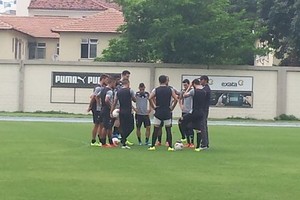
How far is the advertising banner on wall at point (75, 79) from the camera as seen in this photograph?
40.5 m

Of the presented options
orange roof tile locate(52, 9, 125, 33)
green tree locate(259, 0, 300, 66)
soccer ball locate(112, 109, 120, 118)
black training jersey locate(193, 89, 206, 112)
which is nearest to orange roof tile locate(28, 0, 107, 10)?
orange roof tile locate(52, 9, 125, 33)

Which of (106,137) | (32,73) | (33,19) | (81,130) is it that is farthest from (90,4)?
(106,137)

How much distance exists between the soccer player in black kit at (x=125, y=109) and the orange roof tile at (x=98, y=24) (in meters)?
33.8

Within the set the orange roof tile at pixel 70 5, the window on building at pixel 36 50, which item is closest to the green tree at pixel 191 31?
the window on building at pixel 36 50

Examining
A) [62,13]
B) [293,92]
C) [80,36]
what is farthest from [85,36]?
[62,13]

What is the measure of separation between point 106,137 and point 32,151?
2.89 meters

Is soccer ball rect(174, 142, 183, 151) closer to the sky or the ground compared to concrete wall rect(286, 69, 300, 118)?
closer to the ground

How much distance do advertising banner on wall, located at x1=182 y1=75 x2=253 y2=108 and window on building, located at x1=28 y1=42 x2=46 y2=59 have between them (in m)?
29.1

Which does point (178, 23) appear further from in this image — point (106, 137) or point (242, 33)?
point (106, 137)

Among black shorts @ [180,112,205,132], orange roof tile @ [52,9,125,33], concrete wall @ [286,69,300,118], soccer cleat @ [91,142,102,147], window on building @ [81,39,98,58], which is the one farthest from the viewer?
window on building @ [81,39,98,58]

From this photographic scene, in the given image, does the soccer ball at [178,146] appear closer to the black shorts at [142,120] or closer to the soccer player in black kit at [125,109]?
the soccer player in black kit at [125,109]

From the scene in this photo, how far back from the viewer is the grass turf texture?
39.7ft

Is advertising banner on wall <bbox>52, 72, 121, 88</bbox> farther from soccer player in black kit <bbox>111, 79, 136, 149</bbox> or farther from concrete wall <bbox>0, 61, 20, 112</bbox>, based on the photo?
soccer player in black kit <bbox>111, 79, 136, 149</bbox>

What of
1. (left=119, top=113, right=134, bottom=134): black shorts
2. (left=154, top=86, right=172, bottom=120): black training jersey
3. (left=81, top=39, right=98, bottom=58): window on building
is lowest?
(left=119, top=113, right=134, bottom=134): black shorts
